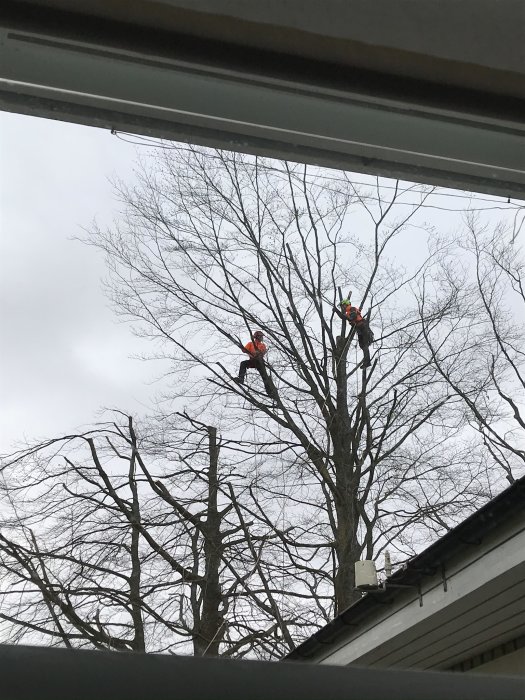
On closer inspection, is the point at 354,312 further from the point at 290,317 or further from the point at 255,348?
the point at 255,348

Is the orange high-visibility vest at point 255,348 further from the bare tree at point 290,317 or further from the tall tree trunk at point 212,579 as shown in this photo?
the tall tree trunk at point 212,579

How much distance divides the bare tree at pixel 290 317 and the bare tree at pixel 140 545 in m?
0.53

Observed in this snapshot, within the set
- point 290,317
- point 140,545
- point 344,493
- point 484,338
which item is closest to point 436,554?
point 140,545

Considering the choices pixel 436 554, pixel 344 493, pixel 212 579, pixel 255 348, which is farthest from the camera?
pixel 255 348

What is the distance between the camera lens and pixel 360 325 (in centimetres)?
432

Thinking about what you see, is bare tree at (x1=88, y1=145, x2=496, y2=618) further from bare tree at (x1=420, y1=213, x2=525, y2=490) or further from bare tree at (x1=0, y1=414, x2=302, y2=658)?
bare tree at (x1=0, y1=414, x2=302, y2=658)

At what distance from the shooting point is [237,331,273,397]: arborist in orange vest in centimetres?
424

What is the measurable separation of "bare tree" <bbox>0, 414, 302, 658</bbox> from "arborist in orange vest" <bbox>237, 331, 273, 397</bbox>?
0.48m

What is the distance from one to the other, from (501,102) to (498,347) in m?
4.21

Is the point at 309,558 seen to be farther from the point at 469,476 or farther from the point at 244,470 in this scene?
the point at 469,476

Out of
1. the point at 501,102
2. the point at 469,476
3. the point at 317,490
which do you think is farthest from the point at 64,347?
the point at 501,102

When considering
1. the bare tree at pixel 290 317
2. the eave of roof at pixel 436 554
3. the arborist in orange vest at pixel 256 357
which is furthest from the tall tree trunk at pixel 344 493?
the eave of roof at pixel 436 554

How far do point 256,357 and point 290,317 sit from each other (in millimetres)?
340

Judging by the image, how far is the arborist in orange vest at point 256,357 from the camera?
13.9 feet
